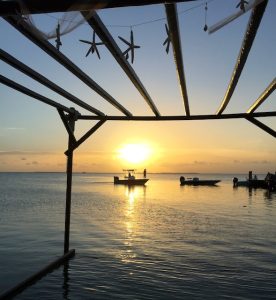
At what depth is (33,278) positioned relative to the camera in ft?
31.5

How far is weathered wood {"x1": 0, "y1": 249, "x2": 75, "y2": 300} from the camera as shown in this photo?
8234mm

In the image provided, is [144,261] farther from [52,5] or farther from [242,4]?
[52,5]

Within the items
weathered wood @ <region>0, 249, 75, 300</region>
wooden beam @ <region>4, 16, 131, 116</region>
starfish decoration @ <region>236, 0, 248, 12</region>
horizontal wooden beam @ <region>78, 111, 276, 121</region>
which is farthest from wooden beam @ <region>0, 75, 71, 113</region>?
starfish decoration @ <region>236, 0, 248, 12</region>

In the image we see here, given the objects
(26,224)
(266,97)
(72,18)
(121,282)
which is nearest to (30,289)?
(121,282)

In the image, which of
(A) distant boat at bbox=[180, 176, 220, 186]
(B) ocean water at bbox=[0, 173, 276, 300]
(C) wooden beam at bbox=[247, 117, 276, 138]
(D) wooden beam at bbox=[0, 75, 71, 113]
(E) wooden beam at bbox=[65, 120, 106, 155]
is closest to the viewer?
(D) wooden beam at bbox=[0, 75, 71, 113]

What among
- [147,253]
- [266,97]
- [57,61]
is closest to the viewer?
[57,61]

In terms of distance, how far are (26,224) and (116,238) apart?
27.3 feet

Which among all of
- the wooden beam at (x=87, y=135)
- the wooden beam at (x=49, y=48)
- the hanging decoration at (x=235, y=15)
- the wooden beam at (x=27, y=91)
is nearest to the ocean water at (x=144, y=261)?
the wooden beam at (x=87, y=135)

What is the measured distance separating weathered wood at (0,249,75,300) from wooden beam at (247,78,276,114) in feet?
22.2

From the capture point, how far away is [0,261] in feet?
43.3

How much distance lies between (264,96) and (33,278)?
711 centimetres

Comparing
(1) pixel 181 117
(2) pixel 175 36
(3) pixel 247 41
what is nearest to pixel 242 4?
(2) pixel 175 36

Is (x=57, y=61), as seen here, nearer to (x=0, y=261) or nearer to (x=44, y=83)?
(x=44, y=83)

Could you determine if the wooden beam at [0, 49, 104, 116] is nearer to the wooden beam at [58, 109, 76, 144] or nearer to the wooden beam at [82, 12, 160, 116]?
the wooden beam at [58, 109, 76, 144]
